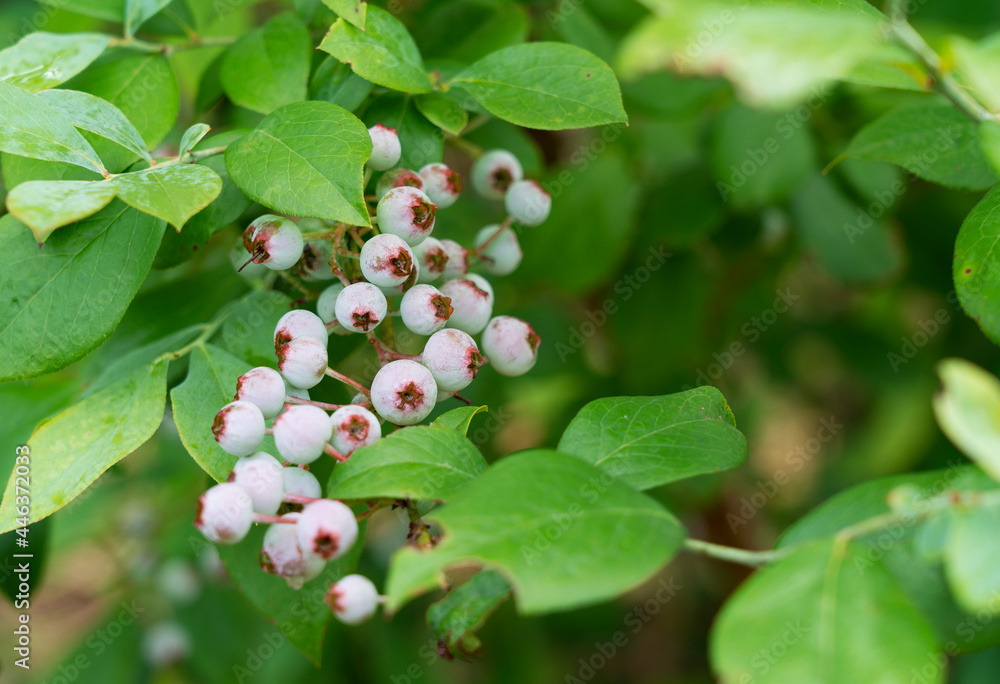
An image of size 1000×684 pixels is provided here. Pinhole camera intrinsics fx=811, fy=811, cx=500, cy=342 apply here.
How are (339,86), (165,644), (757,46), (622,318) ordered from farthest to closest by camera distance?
(165,644) < (622,318) < (339,86) < (757,46)

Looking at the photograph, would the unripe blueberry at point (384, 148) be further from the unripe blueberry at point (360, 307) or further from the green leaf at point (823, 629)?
the green leaf at point (823, 629)

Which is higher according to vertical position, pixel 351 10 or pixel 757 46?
pixel 757 46

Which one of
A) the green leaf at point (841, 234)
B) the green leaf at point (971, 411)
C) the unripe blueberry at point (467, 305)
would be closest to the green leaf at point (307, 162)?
the unripe blueberry at point (467, 305)

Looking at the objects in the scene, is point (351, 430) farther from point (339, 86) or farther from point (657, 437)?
point (339, 86)

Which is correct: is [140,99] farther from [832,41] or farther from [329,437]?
[832,41]

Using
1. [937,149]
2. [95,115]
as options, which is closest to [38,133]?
[95,115]

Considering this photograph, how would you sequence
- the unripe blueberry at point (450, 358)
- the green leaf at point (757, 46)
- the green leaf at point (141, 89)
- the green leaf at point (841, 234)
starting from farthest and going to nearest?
the green leaf at point (841, 234)
the green leaf at point (141, 89)
the unripe blueberry at point (450, 358)
the green leaf at point (757, 46)

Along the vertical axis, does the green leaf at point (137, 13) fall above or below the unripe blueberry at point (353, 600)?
above
